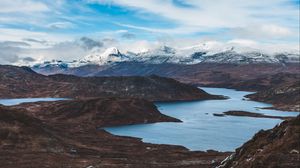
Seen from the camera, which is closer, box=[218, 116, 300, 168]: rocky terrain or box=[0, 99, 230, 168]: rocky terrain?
box=[218, 116, 300, 168]: rocky terrain

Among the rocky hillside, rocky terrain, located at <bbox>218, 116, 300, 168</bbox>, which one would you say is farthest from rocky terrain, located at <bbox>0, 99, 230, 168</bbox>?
rocky terrain, located at <bbox>218, 116, 300, 168</bbox>

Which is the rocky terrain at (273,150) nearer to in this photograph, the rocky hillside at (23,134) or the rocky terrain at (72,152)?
the rocky terrain at (72,152)

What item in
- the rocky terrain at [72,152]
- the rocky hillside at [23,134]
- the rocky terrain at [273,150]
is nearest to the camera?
the rocky terrain at [273,150]

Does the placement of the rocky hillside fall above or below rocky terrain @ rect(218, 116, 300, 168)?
below

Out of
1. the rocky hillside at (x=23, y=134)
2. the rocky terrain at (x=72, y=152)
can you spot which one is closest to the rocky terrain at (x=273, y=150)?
the rocky terrain at (x=72, y=152)

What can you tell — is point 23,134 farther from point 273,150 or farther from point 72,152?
point 273,150

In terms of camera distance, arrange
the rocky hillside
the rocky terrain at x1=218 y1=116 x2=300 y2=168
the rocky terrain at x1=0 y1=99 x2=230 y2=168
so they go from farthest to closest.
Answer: the rocky hillside
the rocky terrain at x1=0 y1=99 x2=230 y2=168
the rocky terrain at x1=218 y1=116 x2=300 y2=168

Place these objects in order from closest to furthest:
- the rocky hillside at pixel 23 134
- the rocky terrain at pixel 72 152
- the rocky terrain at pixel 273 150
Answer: the rocky terrain at pixel 273 150, the rocky terrain at pixel 72 152, the rocky hillside at pixel 23 134

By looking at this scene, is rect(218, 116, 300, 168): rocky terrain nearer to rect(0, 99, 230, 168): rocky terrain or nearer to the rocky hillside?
rect(0, 99, 230, 168): rocky terrain
